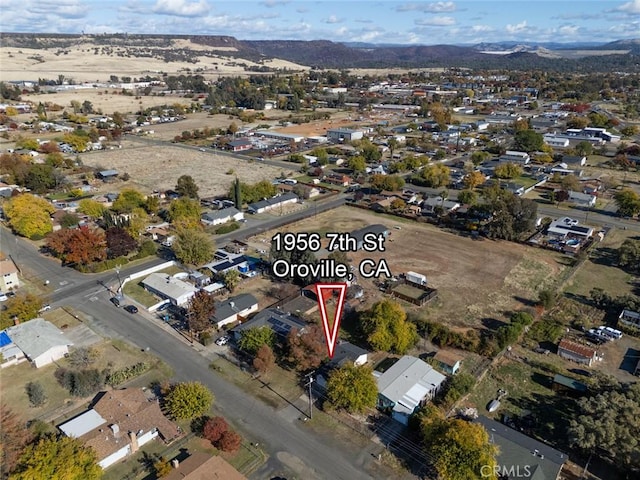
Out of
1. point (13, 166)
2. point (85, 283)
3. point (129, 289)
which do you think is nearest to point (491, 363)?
point (129, 289)

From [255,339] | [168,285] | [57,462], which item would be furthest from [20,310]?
[255,339]

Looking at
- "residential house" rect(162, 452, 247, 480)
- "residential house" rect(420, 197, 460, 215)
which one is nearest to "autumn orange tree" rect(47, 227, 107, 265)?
"residential house" rect(162, 452, 247, 480)

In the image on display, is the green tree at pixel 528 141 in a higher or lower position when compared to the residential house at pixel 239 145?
higher

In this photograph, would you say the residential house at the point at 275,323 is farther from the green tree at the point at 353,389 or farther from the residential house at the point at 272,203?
the residential house at the point at 272,203

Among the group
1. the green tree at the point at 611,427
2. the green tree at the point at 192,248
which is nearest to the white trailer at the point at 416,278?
the green tree at the point at 611,427

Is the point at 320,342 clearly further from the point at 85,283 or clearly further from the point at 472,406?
the point at 85,283

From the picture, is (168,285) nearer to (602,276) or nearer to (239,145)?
(602,276)
